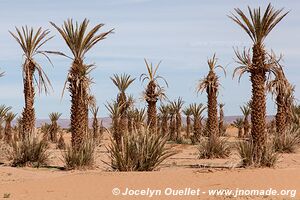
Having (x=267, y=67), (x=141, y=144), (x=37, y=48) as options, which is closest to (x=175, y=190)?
(x=141, y=144)

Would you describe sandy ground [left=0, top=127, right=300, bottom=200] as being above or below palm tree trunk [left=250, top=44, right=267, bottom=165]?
below

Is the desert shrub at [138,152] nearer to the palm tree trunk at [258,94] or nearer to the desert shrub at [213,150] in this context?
the palm tree trunk at [258,94]

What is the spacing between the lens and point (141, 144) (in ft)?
47.7

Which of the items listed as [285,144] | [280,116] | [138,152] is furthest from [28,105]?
[280,116]

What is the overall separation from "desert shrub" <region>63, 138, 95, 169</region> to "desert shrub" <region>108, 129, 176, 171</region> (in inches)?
148

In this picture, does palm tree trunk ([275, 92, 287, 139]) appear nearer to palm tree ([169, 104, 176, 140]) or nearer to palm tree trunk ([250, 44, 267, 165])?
palm tree trunk ([250, 44, 267, 165])

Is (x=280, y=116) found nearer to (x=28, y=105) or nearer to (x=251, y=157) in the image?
(x=251, y=157)

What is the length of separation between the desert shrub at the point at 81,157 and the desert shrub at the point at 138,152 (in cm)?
376

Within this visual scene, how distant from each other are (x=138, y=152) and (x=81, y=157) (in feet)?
14.9

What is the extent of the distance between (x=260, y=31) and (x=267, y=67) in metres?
1.38

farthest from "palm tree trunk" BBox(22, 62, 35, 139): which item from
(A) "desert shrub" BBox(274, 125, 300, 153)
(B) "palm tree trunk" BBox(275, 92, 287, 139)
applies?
(B) "palm tree trunk" BBox(275, 92, 287, 139)

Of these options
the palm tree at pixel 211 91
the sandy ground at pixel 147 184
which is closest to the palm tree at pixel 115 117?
the palm tree at pixel 211 91

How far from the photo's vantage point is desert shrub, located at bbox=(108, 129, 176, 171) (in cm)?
1438

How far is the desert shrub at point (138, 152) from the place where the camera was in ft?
47.2
